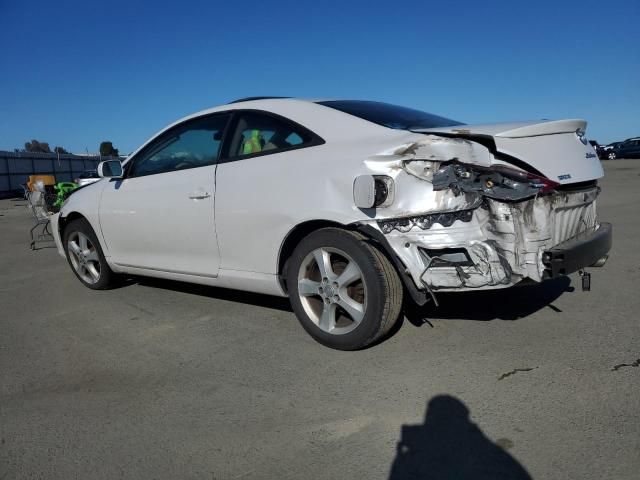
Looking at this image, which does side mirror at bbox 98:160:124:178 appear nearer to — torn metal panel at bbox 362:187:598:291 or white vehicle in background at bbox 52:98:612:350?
white vehicle in background at bbox 52:98:612:350

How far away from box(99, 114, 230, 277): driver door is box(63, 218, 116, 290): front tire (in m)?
0.28

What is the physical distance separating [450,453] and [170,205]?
287 cm

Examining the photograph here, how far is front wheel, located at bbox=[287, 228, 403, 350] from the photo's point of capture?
121 inches

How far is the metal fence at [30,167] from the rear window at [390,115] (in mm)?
29064

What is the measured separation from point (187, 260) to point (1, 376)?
4.81 ft

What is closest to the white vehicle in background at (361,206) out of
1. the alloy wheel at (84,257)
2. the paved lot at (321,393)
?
A: the paved lot at (321,393)

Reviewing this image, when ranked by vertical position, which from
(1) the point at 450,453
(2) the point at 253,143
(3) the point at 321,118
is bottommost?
(1) the point at 450,453

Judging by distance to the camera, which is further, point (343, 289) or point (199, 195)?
point (199, 195)

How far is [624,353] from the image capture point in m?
3.12

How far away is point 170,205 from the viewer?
414 centimetres

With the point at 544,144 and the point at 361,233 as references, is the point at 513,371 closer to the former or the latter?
the point at 361,233

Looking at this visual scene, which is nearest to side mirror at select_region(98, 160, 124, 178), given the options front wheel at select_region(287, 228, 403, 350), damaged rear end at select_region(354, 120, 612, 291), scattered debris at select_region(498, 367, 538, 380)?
front wheel at select_region(287, 228, 403, 350)

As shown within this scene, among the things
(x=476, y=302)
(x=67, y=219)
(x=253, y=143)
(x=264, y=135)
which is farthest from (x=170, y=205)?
(x=476, y=302)

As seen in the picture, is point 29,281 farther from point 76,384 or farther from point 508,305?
point 508,305
